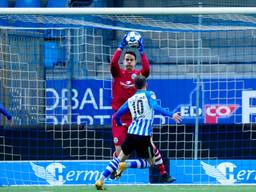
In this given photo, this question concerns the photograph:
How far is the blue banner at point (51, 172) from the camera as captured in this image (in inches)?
493

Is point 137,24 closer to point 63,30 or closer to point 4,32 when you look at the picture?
point 63,30

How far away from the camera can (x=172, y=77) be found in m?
14.2

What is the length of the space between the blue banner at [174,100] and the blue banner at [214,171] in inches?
35.5

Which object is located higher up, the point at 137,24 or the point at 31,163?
the point at 137,24

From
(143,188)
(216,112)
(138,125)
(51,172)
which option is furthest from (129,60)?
(216,112)

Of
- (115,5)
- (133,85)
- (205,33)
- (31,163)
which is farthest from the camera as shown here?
(115,5)

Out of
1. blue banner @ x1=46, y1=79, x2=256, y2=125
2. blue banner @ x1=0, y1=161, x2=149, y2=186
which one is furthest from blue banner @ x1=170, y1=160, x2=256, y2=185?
blue banner @ x1=0, y1=161, x2=149, y2=186

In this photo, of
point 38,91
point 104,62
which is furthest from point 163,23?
point 38,91

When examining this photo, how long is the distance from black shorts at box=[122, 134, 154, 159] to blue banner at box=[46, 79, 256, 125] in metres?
2.10

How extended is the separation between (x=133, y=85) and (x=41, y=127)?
180 centimetres

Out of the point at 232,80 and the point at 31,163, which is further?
the point at 232,80

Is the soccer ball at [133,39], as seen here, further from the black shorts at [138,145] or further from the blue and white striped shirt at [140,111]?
the black shorts at [138,145]

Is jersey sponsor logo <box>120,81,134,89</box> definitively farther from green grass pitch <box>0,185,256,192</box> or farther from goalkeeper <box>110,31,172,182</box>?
green grass pitch <box>0,185,256,192</box>

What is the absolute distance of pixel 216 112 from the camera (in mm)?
13703
